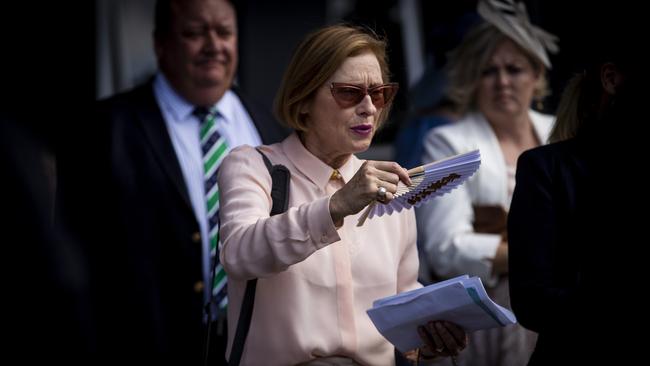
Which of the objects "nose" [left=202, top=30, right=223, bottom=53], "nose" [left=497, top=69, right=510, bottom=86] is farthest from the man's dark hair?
"nose" [left=497, top=69, right=510, bottom=86]

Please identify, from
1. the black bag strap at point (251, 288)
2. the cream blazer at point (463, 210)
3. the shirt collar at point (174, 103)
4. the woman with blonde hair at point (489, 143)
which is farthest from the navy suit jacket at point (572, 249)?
the shirt collar at point (174, 103)

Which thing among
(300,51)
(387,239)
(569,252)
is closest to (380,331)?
(387,239)

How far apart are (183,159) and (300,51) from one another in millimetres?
1505

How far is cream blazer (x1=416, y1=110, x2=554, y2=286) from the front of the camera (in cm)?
434

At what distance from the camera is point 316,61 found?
2.93 m

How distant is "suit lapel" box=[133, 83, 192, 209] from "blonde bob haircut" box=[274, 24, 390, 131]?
1.27 meters

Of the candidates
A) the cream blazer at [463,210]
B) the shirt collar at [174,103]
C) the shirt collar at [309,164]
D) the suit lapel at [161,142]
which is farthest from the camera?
the shirt collar at [174,103]

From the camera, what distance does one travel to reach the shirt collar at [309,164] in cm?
298

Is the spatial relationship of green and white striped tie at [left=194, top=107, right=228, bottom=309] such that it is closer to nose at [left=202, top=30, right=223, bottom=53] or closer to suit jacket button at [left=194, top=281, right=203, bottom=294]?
suit jacket button at [left=194, top=281, right=203, bottom=294]

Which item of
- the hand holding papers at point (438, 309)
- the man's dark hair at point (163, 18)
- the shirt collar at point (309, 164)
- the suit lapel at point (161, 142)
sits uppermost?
the man's dark hair at point (163, 18)

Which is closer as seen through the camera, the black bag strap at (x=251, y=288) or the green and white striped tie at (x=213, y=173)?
the black bag strap at (x=251, y=288)

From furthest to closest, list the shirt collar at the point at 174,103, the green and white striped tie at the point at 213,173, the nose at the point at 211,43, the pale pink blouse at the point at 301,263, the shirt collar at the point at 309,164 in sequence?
the nose at the point at 211,43
the shirt collar at the point at 174,103
the green and white striped tie at the point at 213,173
the shirt collar at the point at 309,164
the pale pink blouse at the point at 301,263

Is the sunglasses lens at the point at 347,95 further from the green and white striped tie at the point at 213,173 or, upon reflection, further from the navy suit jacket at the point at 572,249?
the green and white striped tie at the point at 213,173

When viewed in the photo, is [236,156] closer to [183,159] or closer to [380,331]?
[380,331]
